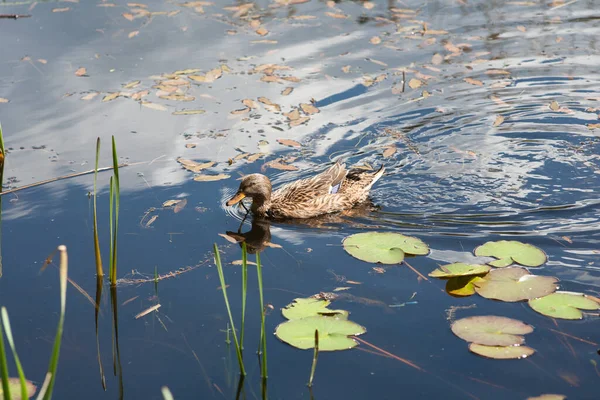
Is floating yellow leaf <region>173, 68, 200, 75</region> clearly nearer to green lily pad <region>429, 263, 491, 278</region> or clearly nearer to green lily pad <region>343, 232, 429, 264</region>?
green lily pad <region>343, 232, 429, 264</region>

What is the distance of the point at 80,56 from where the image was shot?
35.5 ft

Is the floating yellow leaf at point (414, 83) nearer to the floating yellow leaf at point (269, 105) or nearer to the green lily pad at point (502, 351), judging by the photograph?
the floating yellow leaf at point (269, 105)

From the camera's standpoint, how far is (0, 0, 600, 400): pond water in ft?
15.9

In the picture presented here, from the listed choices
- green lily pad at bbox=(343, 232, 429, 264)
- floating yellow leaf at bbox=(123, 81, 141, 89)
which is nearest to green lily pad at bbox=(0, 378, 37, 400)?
green lily pad at bbox=(343, 232, 429, 264)

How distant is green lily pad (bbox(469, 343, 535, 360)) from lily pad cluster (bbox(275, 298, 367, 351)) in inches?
30.5

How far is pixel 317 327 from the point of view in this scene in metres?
5.07

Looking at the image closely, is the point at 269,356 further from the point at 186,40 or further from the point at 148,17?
the point at 148,17

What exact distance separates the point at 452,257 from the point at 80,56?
6.96 metres

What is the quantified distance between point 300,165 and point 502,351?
4.04 m

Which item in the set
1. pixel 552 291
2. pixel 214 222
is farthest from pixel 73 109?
pixel 552 291

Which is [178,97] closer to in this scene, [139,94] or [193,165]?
[139,94]

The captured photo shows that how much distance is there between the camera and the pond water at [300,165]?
4.84 meters

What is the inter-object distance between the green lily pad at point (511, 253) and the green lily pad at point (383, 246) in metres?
0.50

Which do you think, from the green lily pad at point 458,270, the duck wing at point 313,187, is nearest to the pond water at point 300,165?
the green lily pad at point 458,270
